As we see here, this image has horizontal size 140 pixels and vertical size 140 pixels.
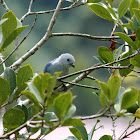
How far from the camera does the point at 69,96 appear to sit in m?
0.64

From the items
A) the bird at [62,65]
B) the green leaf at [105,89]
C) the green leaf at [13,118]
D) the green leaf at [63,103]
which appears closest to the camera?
the green leaf at [63,103]

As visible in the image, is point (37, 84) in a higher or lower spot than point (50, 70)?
higher

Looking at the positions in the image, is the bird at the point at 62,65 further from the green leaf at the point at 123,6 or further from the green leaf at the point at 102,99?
the green leaf at the point at 102,99

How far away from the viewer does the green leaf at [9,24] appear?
0.86m

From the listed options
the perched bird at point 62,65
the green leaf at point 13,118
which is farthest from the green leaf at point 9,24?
the perched bird at point 62,65

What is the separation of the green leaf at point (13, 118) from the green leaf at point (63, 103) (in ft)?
0.72

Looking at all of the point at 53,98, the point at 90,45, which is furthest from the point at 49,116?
the point at 90,45

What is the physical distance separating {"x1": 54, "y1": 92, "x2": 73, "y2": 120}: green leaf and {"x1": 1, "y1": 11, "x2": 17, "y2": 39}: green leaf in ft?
1.10

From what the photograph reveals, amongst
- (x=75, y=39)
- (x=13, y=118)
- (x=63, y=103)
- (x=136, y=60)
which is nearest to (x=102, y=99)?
(x=63, y=103)

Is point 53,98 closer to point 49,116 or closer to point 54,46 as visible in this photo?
point 49,116

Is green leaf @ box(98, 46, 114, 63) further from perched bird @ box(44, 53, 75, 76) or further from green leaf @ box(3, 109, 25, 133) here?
perched bird @ box(44, 53, 75, 76)

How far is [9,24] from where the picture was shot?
866 millimetres

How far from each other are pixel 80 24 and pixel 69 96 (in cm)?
1234

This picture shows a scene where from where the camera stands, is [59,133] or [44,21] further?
[44,21]
